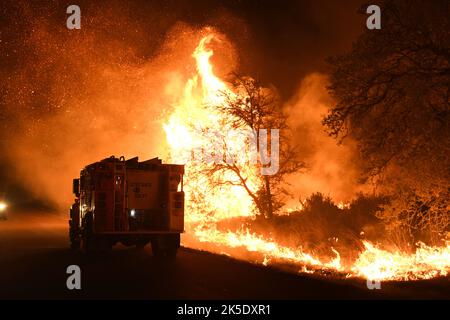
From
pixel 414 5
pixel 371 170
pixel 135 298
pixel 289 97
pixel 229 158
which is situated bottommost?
pixel 135 298

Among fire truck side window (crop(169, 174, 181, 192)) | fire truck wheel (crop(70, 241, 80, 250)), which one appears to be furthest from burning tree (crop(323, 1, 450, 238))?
fire truck wheel (crop(70, 241, 80, 250))

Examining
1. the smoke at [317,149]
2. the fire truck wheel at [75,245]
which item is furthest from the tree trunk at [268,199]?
the fire truck wheel at [75,245]

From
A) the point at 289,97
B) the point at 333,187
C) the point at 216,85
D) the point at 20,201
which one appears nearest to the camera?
the point at 216,85

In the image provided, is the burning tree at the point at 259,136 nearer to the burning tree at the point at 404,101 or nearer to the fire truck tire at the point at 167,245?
the fire truck tire at the point at 167,245

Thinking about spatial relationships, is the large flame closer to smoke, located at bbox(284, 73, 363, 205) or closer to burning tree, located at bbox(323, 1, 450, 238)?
burning tree, located at bbox(323, 1, 450, 238)

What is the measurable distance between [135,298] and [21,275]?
409 centimetres

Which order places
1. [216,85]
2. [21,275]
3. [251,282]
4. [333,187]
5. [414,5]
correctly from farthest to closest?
[333,187] < [216,85] < [414,5] < [21,275] < [251,282]

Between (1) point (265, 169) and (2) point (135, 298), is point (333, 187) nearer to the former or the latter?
(1) point (265, 169)

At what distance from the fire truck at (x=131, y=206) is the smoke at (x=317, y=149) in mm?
16021

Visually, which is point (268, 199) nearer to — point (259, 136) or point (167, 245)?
point (259, 136)

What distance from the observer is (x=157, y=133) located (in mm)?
39062

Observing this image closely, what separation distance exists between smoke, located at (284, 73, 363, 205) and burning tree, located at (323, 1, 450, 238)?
51.9 ft

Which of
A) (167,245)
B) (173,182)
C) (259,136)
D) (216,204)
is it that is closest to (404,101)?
(173,182)

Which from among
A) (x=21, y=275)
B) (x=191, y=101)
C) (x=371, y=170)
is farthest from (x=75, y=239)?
(x=191, y=101)
